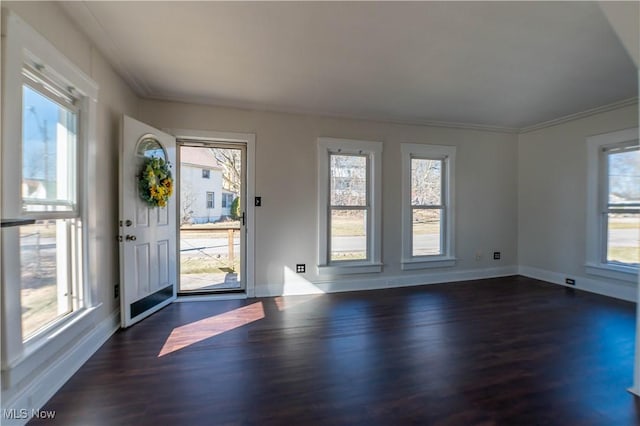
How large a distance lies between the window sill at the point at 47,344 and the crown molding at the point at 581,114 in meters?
6.18

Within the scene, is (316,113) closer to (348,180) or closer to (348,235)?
(348,180)

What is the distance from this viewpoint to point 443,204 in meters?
4.82

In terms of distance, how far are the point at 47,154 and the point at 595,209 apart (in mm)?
6004

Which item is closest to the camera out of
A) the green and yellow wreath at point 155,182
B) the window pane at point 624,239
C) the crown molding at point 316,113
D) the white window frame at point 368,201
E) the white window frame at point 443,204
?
the green and yellow wreath at point 155,182

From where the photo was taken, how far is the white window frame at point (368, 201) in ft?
13.7

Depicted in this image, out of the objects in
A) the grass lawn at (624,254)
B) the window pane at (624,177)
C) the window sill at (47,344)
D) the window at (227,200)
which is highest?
the window pane at (624,177)

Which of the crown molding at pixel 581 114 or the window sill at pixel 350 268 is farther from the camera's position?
the window sill at pixel 350 268

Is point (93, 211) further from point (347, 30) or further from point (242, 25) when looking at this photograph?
point (347, 30)

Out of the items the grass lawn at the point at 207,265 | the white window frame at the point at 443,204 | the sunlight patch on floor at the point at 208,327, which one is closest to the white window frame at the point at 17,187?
the sunlight patch on floor at the point at 208,327

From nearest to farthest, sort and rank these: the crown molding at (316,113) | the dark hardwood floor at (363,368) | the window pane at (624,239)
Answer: the dark hardwood floor at (363,368) → the crown molding at (316,113) → the window pane at (624,239)

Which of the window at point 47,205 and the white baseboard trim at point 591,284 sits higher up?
the window at point 47,205

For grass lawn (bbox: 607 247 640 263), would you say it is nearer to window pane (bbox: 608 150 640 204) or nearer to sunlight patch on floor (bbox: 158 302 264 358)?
window pane (bbox: 608 150 640 204)

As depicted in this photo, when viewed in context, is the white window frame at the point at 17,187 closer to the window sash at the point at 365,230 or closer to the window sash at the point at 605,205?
the window sash at the point at 365,230

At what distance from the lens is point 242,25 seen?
2.22 metres
